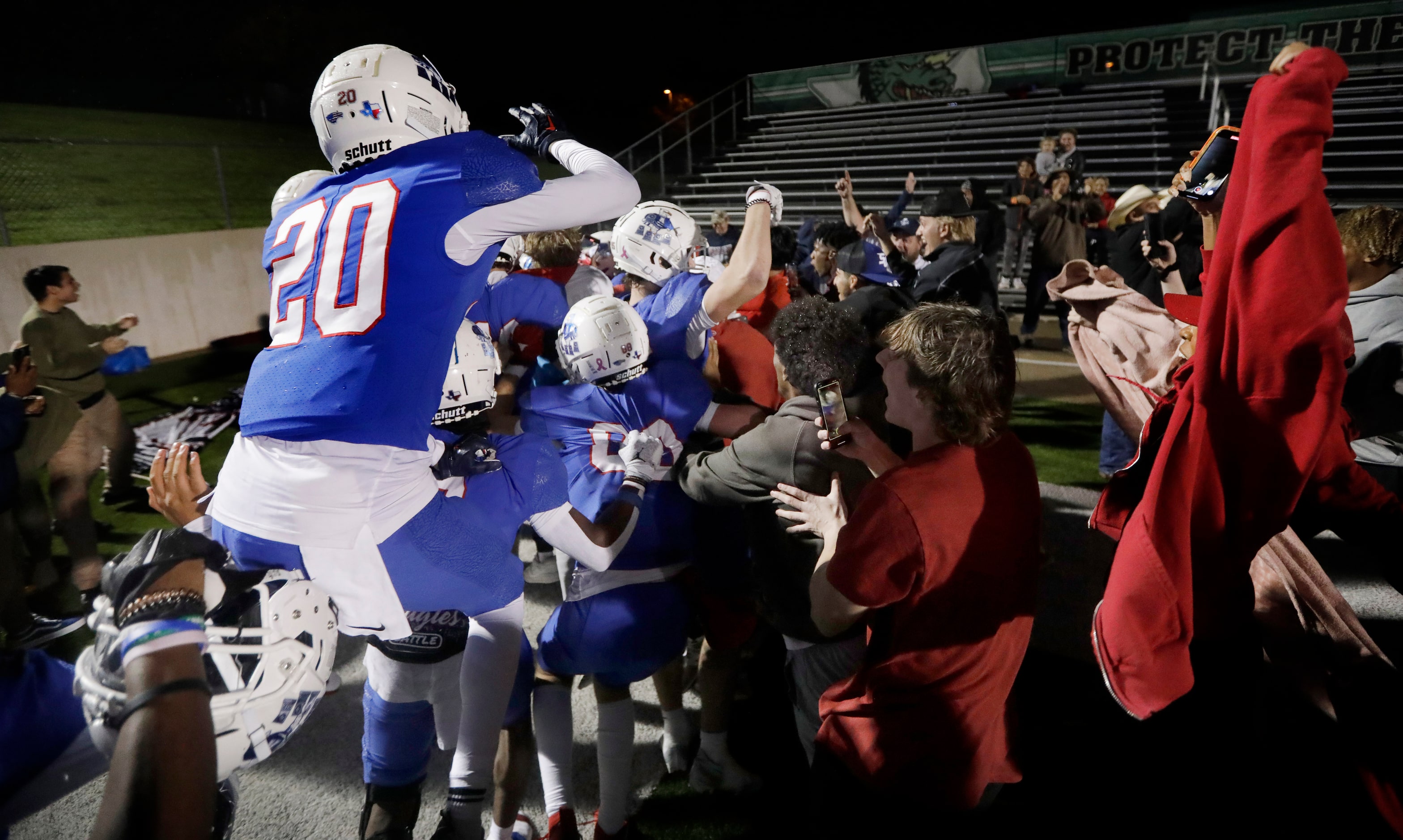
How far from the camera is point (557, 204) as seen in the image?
74.8 inches

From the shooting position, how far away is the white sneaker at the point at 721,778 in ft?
9.70

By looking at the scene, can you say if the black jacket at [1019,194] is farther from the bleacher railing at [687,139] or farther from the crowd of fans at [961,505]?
the crowd of fans at [961,505]

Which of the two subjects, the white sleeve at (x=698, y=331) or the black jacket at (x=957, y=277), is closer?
the white sleeve at (x=698, y=331)

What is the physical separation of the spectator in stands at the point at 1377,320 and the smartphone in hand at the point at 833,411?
2.47 meters

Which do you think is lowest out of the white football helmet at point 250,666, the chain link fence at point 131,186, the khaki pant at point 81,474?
the khaki pant at point 81,474

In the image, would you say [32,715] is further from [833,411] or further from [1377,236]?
[1377,236]

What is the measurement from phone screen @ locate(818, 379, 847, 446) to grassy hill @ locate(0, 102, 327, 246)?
34.9 feet

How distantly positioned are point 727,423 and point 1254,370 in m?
2.07

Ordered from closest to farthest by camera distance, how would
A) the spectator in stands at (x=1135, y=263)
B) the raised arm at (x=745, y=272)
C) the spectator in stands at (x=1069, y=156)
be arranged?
the raised arm at (x=745, y=272) → the spectator in stands at (x=1135, y=263) → the spectator in stands at (x=1069, y=156)

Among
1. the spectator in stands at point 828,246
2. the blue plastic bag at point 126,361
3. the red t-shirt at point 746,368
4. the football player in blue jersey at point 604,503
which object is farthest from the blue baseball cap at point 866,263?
the blue plastic bag at point 126,361

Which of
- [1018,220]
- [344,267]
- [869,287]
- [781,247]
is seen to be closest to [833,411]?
[344,267]

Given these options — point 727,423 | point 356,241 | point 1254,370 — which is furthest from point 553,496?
point 1254,370

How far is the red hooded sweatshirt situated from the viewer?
127 centimetres

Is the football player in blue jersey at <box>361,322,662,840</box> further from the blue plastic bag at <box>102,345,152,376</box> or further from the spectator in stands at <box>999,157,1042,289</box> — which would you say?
the spectator in stands at <box>999,157,1042,289</box>
